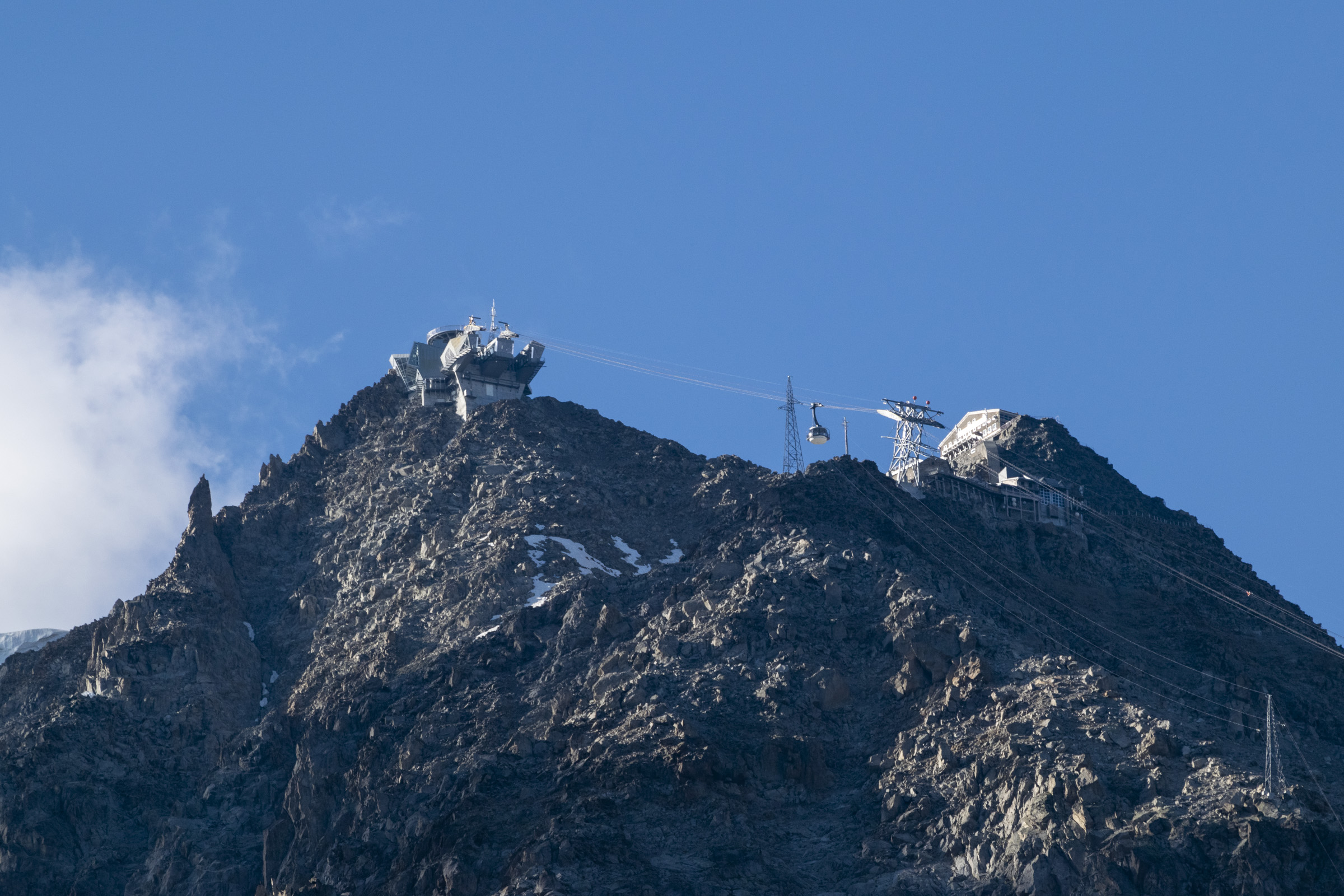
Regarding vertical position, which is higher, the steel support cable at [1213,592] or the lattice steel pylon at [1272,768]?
the steel support cable at [1213,592]

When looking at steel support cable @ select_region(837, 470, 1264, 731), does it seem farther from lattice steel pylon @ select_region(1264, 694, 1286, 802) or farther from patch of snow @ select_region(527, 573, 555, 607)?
patch of snow @ select_region(527, 573, 555, 607)

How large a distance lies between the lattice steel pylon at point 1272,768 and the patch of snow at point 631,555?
169 ft

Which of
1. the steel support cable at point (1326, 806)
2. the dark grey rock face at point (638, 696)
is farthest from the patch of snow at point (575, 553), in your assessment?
the steel support cable at point (1326, 806)

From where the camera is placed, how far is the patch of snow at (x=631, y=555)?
168750 millimetres

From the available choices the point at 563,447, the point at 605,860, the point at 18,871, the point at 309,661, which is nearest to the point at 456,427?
the point at 563,447

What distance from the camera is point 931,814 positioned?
12975 centimetres

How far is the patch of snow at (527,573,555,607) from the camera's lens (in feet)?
532

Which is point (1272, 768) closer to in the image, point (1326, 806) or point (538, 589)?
point (1326, 806)

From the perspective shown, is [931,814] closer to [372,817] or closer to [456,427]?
[372,817]

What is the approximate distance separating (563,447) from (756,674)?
48451 mm

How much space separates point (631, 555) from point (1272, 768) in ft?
187

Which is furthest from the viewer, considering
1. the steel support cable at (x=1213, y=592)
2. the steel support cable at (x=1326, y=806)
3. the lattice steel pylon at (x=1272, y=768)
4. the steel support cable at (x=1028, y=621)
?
the steel support cable at (x=1213, y=592)

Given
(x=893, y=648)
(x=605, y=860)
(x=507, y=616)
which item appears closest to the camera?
(x=605, y=860)

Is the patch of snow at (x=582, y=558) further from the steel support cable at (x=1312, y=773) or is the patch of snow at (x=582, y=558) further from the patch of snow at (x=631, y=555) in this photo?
the steel support cable at (x=1312, y=773)
